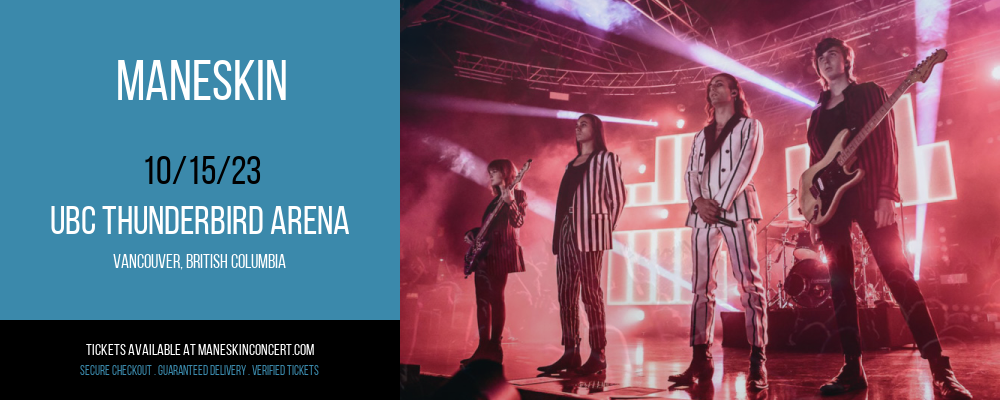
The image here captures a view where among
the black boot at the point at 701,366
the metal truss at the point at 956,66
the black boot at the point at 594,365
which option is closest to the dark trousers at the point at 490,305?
the black boot at the point at 594,365

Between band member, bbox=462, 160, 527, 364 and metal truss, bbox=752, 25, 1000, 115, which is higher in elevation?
metal truss, bbox=752, 25, 1000, 115

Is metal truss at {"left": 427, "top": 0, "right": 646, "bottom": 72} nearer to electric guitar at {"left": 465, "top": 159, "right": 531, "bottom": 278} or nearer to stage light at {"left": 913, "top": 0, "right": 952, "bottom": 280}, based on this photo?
stage light at {"left": 913, "top": 0, "right": 952, "bottom": 280}

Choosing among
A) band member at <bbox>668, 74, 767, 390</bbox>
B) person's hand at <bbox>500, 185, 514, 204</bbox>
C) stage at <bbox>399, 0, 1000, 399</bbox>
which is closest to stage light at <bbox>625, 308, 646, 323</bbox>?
stage at <bbox>399, 0, 1000, 399</bbox>

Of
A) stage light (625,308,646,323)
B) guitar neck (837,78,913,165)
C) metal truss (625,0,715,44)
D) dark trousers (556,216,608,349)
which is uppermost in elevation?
metal truss (625,0,715,44)

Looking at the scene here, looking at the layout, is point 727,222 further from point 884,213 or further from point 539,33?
point 539,33

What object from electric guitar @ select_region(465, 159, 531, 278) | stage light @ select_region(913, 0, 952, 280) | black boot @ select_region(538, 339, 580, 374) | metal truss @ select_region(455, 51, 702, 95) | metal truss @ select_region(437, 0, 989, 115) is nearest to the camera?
black boot @ select_region(538, 339, 580, 374)

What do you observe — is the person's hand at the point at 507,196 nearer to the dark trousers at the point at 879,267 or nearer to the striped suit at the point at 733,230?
the striped suit at the point at 733,230

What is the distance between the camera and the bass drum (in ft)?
18.8

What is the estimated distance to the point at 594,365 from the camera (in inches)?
131

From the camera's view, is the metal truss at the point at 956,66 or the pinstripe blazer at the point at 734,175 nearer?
the pinstripe blazer at the point at 734,175

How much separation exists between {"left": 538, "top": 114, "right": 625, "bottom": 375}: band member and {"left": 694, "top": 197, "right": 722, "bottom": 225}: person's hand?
672mm

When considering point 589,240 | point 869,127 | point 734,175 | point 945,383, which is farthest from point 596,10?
point 945,383

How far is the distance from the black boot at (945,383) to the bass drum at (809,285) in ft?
12.0

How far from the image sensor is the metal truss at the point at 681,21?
7.70 metres
